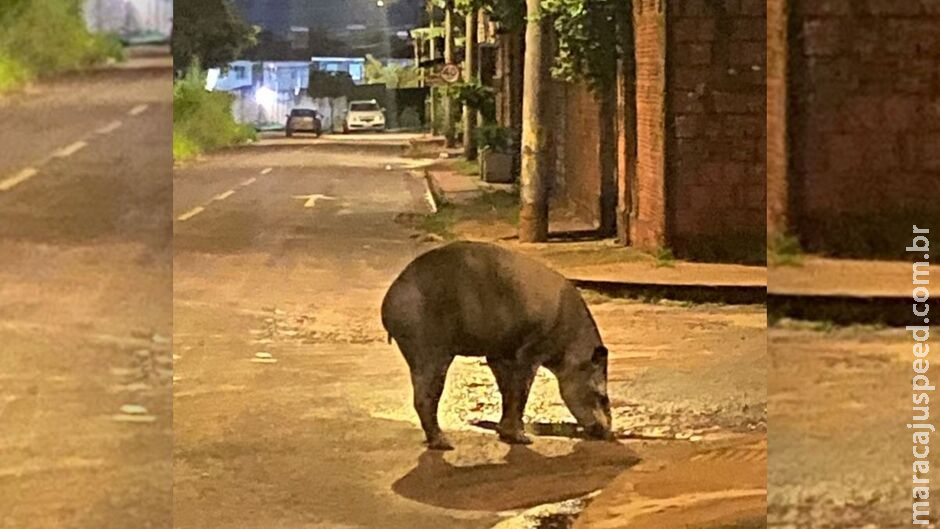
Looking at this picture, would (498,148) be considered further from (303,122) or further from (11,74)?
(11,74)

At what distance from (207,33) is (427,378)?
632 millimetres

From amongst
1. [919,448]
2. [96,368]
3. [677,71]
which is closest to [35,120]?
[96,368]

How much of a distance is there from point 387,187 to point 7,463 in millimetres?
772

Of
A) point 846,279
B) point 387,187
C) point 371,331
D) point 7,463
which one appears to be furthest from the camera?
point 387,187

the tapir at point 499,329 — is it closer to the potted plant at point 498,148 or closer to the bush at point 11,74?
the potted plant at point 498,148

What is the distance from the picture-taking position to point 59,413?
7.22 ft

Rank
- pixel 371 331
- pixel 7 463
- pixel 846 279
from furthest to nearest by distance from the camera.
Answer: pixel 371 331
pixel 7 463
pixel 846 279

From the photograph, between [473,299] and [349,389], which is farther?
[349,389]

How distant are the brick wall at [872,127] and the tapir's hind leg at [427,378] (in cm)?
57

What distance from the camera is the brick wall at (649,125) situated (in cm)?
233

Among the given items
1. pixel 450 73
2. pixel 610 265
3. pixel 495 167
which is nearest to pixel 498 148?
pixel 495 167

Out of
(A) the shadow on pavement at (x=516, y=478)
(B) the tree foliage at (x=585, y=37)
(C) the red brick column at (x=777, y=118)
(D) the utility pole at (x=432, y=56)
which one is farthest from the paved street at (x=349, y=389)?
(B) the tree foliage at (x=585, y=37)

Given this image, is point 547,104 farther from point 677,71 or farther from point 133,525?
point 133,525

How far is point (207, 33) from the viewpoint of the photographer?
2.26 meters
